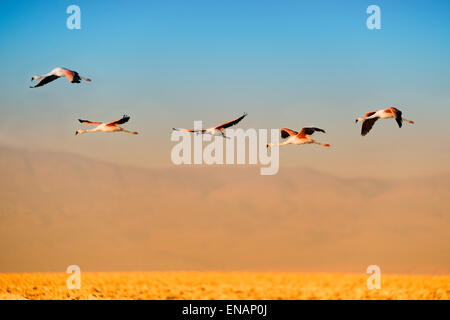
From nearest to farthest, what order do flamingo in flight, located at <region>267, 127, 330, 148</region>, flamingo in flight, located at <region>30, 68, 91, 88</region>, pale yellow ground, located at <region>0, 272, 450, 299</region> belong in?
pale yellow ground, located at <region>0, 272, 450, 299</region>, flamingo in flight, located at <region>30, 68, 91, 88</region>, flamingo in flight, located at <region>267, 127, 330, 148</region>

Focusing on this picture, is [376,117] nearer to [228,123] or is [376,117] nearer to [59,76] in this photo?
[228,123]

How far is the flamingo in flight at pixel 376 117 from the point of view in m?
17.0

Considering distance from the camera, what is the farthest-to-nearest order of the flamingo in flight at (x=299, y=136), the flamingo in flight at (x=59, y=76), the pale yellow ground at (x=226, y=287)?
the flamingo in flight at (x=299, y=136)
the flamingo in flight at (x=59, y=76)
the pale yellow ground at (x=226, y=287)

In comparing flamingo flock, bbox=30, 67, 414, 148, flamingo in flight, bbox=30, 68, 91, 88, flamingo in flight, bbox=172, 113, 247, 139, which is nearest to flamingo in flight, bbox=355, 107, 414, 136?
flamingo flock, bbox=30, 67, 414, 148

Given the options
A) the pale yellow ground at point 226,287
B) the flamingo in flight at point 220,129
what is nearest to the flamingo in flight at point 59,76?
the flamingo in flight at point 220,129

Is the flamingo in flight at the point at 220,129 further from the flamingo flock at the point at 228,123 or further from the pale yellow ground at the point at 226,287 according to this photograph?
the pale yellow ground at the point at 226,287

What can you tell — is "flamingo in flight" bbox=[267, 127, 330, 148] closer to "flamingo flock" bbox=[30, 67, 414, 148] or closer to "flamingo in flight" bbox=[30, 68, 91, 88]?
"flamingo flock" bbox=[30, 67, 414, 148]

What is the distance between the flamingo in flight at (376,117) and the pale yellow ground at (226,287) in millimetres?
4625

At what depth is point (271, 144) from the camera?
18484 mm

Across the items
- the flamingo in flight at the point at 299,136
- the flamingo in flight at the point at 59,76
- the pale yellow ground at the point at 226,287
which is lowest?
the pale yellow ground at the point at 226,287

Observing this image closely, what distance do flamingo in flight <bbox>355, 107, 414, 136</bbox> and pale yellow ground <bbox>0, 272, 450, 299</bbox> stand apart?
15.2 ft

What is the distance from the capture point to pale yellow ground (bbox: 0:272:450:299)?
533 inches
